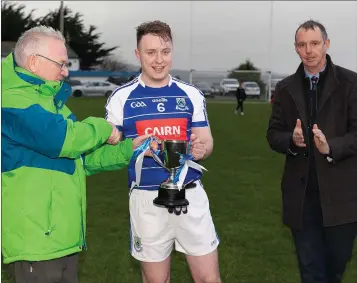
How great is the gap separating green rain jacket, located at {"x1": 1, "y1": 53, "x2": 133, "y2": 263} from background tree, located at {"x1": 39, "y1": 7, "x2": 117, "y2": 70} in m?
73.9

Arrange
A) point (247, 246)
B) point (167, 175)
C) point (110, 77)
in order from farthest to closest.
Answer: point (110, 77), point (247, 246), point (167, 175)

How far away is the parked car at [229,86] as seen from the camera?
5238cm

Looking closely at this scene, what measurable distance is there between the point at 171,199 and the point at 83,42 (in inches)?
2922

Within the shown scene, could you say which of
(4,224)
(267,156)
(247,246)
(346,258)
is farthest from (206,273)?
(267,156)

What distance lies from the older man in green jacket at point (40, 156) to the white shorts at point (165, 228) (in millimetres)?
608

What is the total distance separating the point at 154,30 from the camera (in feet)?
11.4

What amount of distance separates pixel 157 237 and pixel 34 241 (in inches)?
35.1

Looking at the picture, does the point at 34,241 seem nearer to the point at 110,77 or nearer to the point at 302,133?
the point at 302,133

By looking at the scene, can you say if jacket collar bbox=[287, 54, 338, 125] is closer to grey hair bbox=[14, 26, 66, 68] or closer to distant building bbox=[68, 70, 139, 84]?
grey hair bbox=[14, 26, 66, 68]

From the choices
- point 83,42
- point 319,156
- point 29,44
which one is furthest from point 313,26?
point 83,42

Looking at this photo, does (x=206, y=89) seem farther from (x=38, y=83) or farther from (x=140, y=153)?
(x=38, y=83)

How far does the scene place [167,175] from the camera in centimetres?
355

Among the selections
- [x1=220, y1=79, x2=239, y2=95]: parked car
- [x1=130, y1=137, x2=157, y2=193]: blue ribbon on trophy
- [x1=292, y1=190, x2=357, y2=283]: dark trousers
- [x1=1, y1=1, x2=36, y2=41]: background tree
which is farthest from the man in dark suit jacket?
[x1=1, y1=1, x2=36, y2=41]: background tree

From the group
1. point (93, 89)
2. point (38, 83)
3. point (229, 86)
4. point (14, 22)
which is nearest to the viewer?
point (38, 83)
